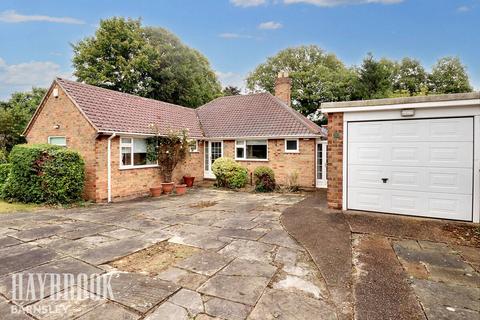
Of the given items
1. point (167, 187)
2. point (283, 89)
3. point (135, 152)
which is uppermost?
point (283, 89)

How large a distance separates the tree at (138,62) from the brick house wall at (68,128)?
548 inches

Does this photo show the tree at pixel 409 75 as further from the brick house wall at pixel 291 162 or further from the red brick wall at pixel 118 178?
the red brick wall at pixel 118 178

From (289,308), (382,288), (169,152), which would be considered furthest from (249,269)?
(169,152)

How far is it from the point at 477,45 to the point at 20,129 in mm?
39130

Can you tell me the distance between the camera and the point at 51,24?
51.9ft

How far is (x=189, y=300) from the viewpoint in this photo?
3.23 m

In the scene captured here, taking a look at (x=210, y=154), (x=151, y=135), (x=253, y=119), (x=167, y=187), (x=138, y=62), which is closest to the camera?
(x=151, y=135)

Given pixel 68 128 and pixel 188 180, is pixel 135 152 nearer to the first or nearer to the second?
pixel 68 128

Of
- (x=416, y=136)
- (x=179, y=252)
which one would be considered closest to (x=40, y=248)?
(x=179, y=252)

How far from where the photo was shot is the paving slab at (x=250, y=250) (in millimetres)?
4633

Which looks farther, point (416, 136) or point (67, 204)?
point (67, 204)

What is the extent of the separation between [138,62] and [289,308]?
26165mm

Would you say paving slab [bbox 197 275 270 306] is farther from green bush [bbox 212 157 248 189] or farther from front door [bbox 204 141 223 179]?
front door [bbox 204 141 223 179]

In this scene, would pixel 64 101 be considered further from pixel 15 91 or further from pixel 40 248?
pixel 15 91
